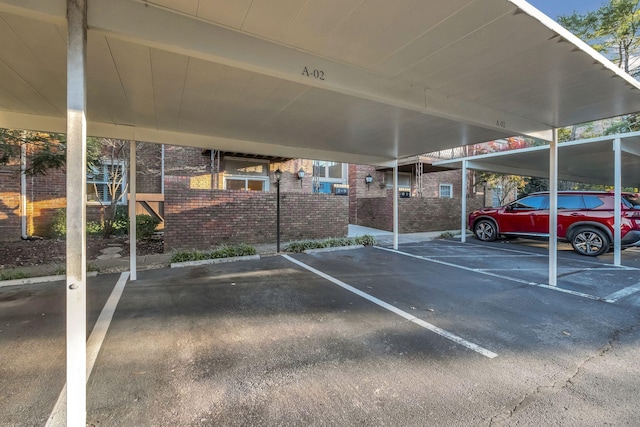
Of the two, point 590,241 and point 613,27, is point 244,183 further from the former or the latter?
point 613,27

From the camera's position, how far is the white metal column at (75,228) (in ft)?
5.91

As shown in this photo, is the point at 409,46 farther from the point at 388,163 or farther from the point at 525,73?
the point at 388,163

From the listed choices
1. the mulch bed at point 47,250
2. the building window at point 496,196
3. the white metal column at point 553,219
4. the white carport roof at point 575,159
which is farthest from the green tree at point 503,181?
the mulch bed at point 47,250

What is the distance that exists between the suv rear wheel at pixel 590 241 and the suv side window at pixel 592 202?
62 centimetres

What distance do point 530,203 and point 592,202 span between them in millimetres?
1688

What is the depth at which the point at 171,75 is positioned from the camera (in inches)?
134

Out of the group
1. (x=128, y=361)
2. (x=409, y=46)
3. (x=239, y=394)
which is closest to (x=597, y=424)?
(x=239, y=394)

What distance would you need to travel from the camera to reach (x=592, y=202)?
26.8 feet

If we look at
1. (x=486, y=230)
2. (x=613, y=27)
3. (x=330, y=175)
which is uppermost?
(x=613, y=27)

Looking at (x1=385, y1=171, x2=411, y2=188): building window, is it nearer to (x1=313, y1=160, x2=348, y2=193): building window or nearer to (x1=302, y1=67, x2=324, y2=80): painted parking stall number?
(x1=313, y1=160, x2=348, y2=193): building window

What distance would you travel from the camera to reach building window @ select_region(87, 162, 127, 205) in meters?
10.0

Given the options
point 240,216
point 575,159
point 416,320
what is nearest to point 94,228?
point 240,216

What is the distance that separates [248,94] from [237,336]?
3094mm

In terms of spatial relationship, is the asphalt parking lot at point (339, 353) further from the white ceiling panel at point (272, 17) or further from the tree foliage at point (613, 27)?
the tree foliage at point (613, 27)
